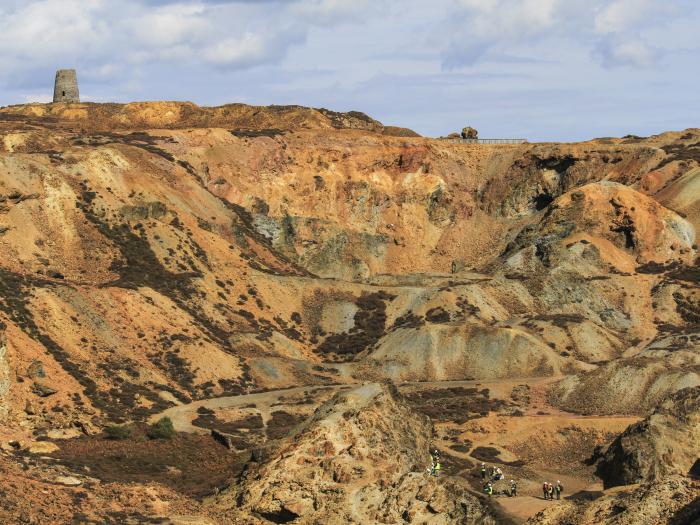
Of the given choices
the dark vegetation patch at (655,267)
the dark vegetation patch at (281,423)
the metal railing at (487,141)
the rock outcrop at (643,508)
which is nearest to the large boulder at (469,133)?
the metal railing at (487,141)

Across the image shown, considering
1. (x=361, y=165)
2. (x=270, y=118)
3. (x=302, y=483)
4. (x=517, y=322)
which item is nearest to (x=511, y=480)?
(x=302, y=483)

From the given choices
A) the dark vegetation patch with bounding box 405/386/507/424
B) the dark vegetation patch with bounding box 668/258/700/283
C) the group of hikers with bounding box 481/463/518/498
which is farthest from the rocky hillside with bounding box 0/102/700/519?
the group of hikers with bounding box 481/463/518/498

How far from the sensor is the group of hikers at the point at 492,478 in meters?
62.3

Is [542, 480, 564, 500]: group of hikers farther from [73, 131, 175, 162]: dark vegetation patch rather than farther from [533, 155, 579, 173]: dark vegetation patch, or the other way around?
[533, 155, 579, 173]: dark vegetation patch

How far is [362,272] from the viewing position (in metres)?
128

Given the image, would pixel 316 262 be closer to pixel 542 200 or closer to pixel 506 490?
pixel 542 200

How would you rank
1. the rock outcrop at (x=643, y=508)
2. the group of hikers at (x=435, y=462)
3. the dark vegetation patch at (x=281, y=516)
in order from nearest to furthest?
1. the rock outcrop at (x=643, y=508)
2. the dark vegetation patch at (x=281, y=516)
3. the group of hikers at (x=435, y=462)

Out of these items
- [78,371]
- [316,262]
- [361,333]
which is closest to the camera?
[78,371]

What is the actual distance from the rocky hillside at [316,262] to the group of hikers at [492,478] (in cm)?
615

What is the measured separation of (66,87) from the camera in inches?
6191

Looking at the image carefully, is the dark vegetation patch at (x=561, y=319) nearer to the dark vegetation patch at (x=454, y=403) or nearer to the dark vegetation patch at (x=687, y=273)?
the dark vegetation patch at (x=687, y=273)

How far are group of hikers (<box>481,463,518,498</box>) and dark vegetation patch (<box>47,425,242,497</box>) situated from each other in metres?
13.5

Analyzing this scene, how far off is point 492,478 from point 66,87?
353 feet

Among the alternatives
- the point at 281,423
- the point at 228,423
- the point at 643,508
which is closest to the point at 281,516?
the point at 643,508
